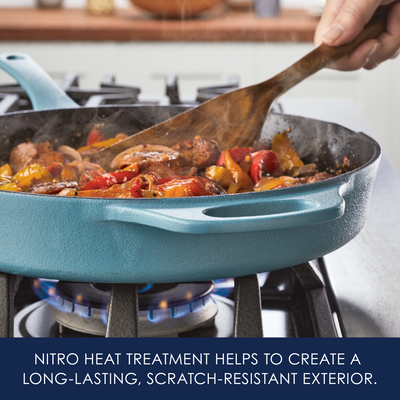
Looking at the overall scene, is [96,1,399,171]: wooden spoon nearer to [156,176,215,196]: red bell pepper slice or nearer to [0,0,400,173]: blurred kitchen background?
[156,176,215,196]: red bell pepper slice

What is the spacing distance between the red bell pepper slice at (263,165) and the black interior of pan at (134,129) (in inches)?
5.0

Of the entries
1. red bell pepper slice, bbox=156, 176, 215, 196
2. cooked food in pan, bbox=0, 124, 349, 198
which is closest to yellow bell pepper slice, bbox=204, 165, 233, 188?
cooked food in pan, bbox=0, 124, 349, 198

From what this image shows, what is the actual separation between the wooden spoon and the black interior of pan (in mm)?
99

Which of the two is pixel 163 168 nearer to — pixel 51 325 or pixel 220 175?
pixel 220 175

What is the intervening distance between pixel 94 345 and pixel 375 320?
0.44 metres

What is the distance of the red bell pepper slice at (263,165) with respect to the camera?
1207 mm

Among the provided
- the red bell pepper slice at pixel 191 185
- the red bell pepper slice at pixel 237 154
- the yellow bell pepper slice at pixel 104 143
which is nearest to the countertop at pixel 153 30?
the yellow bell pepper slice at pixel 104 143

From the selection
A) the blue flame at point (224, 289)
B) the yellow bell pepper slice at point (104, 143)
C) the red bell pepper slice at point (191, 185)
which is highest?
the red bell pepper slice at point (191, 185)

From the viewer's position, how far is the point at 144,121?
146 centimetres

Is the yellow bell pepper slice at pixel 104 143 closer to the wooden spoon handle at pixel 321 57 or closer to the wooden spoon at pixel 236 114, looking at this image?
the wooden spoon at pixel 236 114

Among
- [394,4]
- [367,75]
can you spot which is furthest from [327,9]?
[367,75]

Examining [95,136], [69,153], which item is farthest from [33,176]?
[95,136]

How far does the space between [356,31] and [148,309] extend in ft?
2.46

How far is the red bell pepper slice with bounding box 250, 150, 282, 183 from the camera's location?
3.96ft
